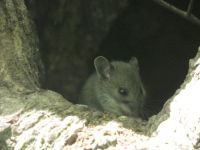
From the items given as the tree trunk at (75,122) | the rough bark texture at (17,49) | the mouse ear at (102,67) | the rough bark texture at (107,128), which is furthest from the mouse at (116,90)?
the rough bark texture at (107,128)

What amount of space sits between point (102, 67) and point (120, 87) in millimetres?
302

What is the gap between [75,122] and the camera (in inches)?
138

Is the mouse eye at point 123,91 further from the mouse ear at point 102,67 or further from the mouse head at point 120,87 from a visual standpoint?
the mouse ear at point 102,67

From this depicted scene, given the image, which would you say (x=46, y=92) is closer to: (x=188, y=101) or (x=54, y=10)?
(x=188, y=101)

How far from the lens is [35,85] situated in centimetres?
440

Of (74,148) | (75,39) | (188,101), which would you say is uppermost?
(75,39)

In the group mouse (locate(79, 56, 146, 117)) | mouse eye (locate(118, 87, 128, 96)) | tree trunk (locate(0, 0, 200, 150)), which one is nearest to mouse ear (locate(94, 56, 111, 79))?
mouse (locate(79, 56, 146, 117))

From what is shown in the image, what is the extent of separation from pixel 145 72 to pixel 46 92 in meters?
3.05

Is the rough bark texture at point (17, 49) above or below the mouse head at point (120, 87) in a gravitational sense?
above

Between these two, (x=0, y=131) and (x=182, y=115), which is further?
(x=0, y=131)

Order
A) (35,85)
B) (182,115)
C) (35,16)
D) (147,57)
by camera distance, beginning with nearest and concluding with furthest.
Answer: (182,115) → (35,85) → (35,16) → (147,57)

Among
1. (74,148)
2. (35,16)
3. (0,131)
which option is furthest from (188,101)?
(35,16)

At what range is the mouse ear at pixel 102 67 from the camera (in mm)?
5769

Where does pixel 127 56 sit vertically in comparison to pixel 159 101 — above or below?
above
